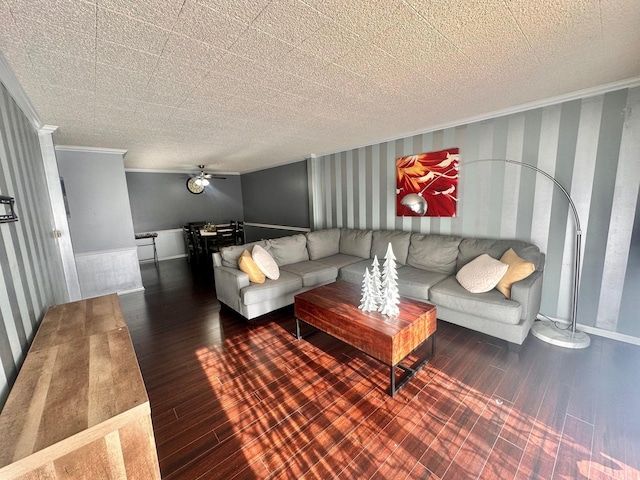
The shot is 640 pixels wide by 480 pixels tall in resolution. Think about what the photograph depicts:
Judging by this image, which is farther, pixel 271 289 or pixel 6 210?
pixel 271 289

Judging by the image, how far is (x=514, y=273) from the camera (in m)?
2.47

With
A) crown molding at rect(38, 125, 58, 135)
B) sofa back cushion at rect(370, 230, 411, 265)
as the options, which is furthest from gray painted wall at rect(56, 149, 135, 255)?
sofa back cushion at rect(370, 230, 411, 265)

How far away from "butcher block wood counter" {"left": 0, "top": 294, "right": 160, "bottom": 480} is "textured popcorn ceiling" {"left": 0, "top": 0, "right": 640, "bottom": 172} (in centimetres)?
155

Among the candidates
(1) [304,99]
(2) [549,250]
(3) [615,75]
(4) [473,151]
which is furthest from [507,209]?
(1) [304,99]

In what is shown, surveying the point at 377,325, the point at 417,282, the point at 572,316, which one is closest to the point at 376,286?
the point at 377,325

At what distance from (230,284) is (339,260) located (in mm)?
1633

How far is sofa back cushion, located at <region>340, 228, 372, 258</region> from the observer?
4.09m

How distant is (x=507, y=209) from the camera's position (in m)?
2.97

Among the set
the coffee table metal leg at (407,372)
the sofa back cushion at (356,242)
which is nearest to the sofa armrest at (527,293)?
the coffee table metal leg at (407,372)

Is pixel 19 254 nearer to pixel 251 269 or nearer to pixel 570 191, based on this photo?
pixel 251 269

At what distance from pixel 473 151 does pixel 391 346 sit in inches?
101

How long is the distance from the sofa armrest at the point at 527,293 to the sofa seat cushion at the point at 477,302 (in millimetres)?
63

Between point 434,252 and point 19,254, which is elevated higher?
point 19,254

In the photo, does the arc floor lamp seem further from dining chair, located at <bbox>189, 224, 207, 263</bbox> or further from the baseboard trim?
dining chair, located at <bbox>189, 224, 207, 263</bbox>
